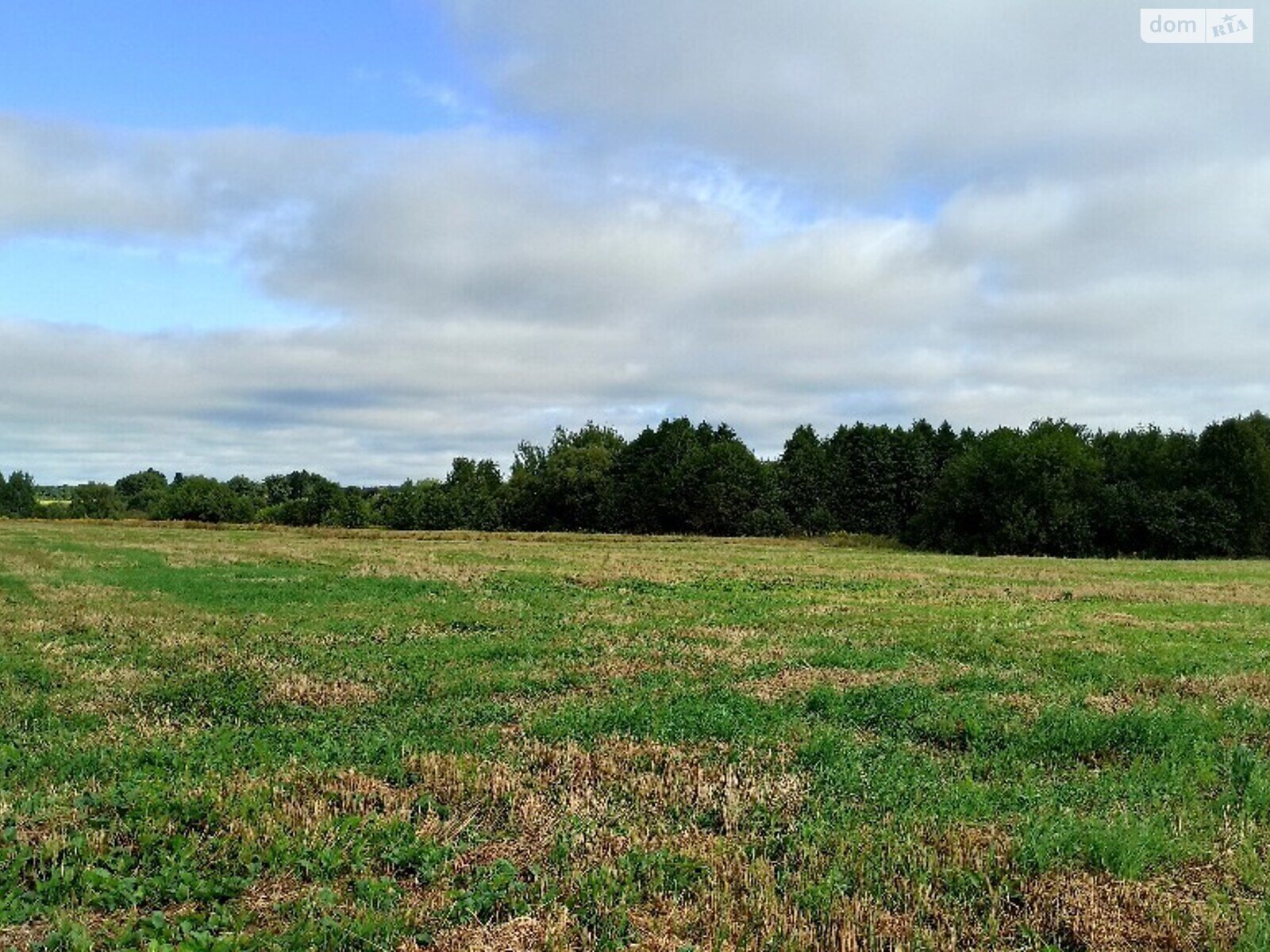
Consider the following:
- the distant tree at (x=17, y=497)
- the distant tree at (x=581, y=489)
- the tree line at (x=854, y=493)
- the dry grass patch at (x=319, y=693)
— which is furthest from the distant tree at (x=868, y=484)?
the distant tree at (x=17, y=497)

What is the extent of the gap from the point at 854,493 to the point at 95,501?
424 ft

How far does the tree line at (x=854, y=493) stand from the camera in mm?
67125

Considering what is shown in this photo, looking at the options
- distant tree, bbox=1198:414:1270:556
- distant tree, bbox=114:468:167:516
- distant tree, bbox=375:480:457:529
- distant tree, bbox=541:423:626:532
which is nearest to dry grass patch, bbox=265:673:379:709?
distant tree, bbox=1198:414:1270:556

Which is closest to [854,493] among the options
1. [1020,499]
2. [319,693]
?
[1020,499]

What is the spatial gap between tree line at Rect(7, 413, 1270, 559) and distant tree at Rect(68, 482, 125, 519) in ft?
1.30

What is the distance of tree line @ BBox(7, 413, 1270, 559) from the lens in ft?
220

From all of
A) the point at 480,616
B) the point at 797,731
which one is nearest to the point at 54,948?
the point at 797,731

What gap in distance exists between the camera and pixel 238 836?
6.41 meters

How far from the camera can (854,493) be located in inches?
3787

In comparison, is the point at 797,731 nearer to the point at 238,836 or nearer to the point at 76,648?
the point at 238,836

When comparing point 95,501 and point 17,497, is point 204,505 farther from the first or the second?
point 17,497

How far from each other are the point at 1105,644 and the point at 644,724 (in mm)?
10487

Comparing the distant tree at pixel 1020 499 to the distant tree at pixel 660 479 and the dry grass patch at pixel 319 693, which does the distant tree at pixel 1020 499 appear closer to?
the distant tree at pixel 660 479

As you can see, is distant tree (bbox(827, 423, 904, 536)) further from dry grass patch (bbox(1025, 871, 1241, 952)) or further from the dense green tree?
dry grass patch (bbox(1025, 871, 1241, 952))
